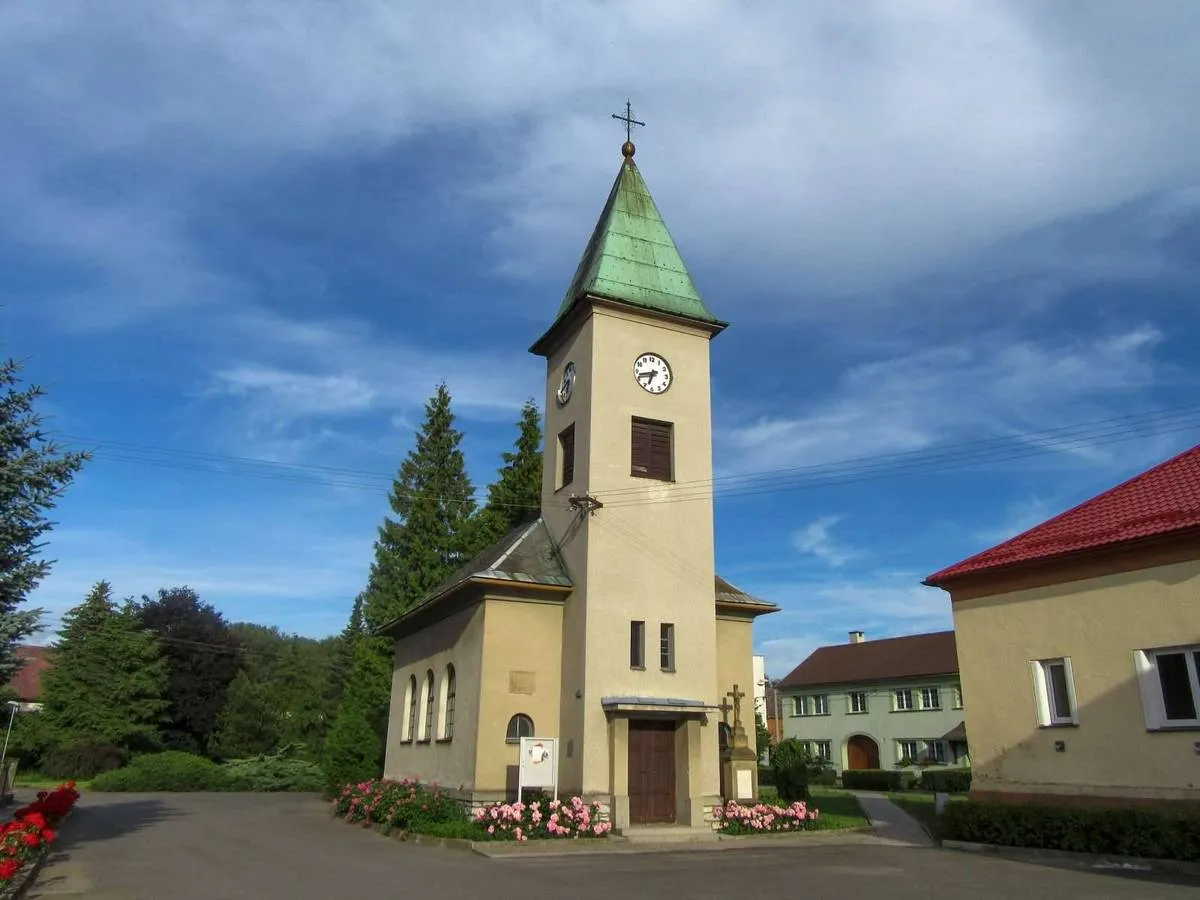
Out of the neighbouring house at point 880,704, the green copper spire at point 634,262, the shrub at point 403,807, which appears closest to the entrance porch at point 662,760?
the shrub at point 403,807

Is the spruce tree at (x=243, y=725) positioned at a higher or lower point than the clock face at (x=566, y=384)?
lower

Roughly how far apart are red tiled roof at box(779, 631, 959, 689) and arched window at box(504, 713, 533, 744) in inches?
1449

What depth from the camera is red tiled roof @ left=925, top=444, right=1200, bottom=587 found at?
14508 millimetres

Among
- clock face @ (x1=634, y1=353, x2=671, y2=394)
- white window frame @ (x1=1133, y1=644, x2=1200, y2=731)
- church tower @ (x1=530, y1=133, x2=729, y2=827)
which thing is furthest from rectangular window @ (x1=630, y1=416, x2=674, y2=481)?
white window frame @ (x1=1133, y1=644, x2=1200, y2=731)

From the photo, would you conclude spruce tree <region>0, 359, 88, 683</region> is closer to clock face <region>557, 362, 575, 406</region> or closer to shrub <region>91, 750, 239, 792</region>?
clock face <region>557, 362, 575, 406</region>

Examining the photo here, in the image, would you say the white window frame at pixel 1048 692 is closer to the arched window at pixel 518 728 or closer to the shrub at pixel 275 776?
the arched window at pixel 518 728

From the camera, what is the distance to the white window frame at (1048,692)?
15055mm

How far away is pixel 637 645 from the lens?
20781mm

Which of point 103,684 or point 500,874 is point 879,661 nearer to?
point 103,684

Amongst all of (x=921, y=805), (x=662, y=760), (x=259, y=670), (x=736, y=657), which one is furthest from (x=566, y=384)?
(x=259, y=670)

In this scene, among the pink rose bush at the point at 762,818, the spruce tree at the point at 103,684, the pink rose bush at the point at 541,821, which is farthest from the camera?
the spruce tree at the point at 103,684

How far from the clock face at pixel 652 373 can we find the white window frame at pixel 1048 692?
1108cm

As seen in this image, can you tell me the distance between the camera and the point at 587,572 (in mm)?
20578

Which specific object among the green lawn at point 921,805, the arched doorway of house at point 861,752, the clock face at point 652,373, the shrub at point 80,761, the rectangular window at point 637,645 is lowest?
the green lawn at point 921,805
